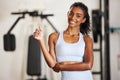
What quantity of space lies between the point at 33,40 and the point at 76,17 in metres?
0.39

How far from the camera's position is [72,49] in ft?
2.89

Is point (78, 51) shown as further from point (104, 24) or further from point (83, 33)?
point (104, 24)

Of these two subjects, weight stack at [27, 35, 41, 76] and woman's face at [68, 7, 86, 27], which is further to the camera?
weight stack at [27, 35, 41, 76]

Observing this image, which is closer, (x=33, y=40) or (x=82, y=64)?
(x=82, y=64)

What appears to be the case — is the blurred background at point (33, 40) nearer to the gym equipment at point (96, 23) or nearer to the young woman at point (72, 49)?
the gym equipment at point (96, 23)

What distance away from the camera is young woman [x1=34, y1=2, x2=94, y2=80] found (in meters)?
0.89

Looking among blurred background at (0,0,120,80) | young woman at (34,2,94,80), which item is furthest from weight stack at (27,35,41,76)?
young woman at (34,2,94,80)

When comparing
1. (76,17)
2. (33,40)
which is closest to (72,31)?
(76,17)

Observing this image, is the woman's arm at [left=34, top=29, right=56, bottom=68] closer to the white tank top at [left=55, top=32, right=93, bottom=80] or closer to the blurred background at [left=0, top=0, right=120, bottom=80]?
the white tank top at [left=55, top=32, right=93, bottom=80]

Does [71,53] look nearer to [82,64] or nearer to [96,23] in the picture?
[82,64]

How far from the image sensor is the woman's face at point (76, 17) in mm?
902


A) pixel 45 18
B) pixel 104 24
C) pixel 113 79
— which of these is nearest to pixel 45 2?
pixel 45 18

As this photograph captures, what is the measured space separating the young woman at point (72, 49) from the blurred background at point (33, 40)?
0.28 metres

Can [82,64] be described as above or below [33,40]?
below
